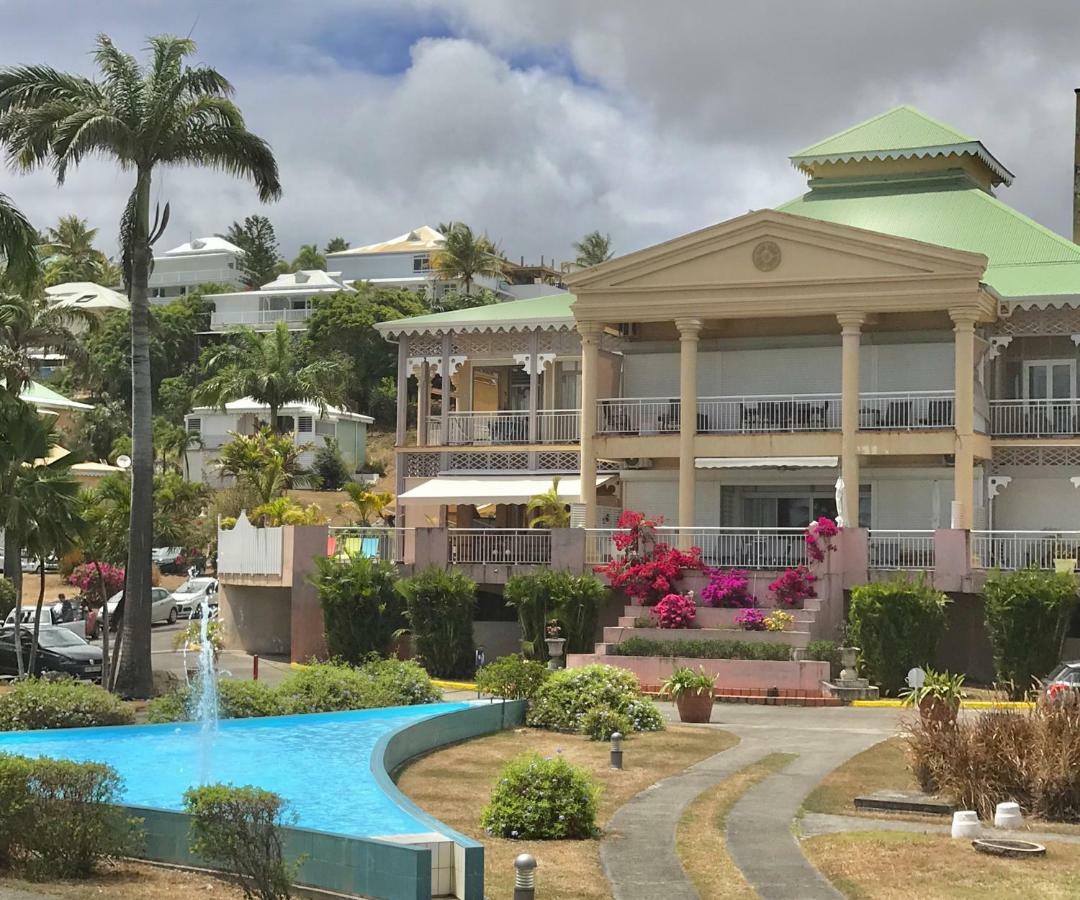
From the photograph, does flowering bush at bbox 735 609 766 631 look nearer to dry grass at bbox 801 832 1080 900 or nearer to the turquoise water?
the turquoise water

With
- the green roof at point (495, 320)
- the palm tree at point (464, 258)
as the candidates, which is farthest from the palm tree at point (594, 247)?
the green roof at point (495, 320)

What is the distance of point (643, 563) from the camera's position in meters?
32.8

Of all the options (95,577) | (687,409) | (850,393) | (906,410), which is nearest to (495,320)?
(687,409)

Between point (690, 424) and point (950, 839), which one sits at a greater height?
point (690, 424)

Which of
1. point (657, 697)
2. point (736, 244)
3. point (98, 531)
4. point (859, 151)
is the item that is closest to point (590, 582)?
point (657, 697)

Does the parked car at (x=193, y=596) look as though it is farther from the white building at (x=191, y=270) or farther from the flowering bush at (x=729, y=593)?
the white building at (x=191, y=270)

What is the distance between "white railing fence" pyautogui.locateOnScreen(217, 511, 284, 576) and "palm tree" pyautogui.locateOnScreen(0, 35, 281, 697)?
796cm

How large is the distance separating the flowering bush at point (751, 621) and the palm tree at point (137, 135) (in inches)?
421

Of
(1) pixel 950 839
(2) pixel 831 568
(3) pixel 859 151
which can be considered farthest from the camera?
(3) pixel 859 151

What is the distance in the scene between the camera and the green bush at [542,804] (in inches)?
610

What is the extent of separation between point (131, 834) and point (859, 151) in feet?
101

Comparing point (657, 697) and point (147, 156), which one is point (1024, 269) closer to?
point (657, 697)

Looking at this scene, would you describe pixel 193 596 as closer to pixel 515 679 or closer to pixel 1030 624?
pixel 515 679

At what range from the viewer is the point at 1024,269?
1438 inches
